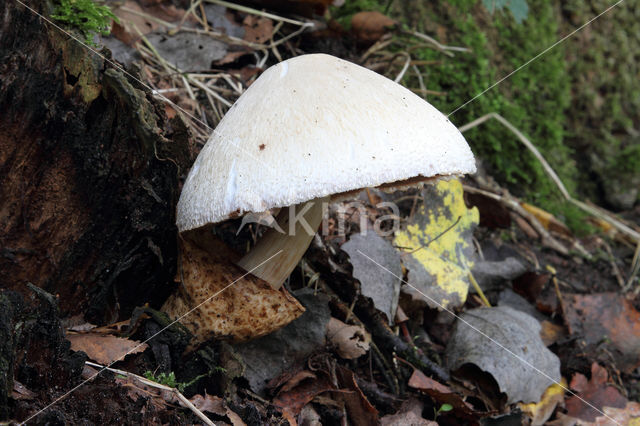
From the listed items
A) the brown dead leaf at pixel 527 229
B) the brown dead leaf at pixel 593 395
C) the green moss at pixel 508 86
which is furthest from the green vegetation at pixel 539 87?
the brown dead leaf at pixel 593 395

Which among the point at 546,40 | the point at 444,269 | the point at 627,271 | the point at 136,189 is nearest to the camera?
the point at 136,189

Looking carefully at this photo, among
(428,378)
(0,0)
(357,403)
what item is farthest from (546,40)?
(0,0)

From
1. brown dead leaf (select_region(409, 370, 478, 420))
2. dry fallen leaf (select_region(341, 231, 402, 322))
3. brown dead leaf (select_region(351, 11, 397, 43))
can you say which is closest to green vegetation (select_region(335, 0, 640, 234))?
brown dead leaf (select_region(351, 11, 397, 43))

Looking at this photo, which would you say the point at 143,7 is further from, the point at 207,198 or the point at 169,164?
the point at 207,198

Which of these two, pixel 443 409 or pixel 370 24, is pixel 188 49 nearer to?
pixel 370 24

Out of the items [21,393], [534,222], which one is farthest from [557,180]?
[21,393]

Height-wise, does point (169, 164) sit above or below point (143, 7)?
below
